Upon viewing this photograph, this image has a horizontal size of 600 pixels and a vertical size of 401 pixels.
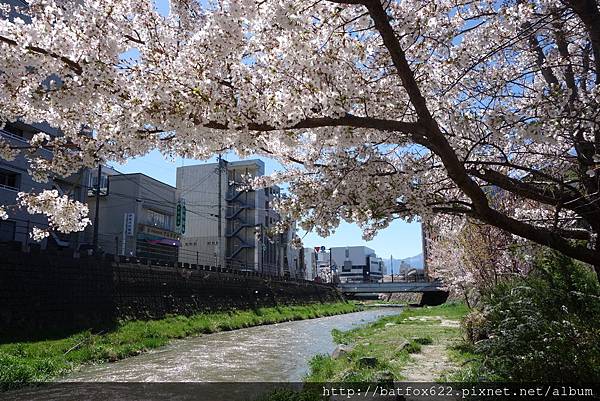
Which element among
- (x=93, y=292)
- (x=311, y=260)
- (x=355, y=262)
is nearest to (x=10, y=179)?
(x=93, y=292)

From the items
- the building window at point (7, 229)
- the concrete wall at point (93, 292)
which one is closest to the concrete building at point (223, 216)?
the concrete wall at point (93, 292)

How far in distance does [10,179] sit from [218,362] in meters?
19.6

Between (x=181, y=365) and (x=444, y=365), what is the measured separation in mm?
7636

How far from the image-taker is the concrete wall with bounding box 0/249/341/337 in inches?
603

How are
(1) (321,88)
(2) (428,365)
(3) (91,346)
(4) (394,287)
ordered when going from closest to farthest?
(1) (321,88) < (2) (428,365) < (3) (91,346) < (4) (394,287)

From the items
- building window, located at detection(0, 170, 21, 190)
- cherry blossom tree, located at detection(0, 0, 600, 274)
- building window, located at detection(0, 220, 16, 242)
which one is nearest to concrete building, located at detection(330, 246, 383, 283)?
building window, located at detection(0, 170, 21, 190)

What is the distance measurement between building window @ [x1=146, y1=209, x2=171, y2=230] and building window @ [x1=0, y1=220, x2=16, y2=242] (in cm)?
1681

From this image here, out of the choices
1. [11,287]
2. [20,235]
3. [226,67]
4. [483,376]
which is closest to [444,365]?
[483,376]

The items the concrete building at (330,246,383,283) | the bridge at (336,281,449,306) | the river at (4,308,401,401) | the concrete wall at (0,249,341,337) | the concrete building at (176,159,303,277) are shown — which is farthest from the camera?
the concrete building at (330,246,383,283)

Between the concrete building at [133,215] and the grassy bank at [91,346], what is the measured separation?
15.4 metres

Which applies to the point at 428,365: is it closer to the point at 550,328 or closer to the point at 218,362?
the point at 550,328

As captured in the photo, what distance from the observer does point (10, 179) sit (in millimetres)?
26391

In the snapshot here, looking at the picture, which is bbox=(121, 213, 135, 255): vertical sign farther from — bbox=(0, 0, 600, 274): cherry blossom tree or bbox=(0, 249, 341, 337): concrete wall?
bbox=(0, 0, 600, 274): cherry blossom tree

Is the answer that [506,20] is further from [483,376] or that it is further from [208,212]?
[208,212]
